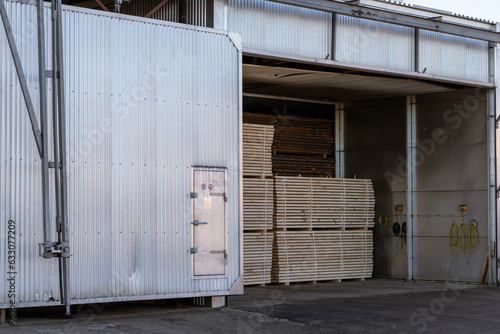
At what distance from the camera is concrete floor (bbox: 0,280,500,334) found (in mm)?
10578

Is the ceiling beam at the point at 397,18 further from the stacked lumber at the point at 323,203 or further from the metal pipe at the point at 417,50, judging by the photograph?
the stacked lumber at the point at 323,203

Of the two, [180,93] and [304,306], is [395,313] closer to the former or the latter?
[304,306]

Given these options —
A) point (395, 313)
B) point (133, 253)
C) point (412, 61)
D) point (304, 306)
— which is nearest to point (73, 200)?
point (133, 253)

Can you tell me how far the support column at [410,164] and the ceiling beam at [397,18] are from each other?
2435 mm

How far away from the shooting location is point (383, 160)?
1884 cm

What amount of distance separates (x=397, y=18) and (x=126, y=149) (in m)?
6.37

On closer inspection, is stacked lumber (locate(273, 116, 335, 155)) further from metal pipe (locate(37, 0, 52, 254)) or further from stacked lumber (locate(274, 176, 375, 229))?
metal pipe (locate(37, 0, 52, 254))

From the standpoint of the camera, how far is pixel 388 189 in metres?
18.8

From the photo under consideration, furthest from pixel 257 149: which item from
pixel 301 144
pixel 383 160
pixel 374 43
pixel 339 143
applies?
pixel 383 160

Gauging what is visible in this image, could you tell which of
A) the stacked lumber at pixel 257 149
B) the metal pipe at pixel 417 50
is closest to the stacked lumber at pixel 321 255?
the stacked lumber at pixel 257 149

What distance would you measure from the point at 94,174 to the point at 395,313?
5166 mm

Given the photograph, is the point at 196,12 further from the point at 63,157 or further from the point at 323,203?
the point at 323,203

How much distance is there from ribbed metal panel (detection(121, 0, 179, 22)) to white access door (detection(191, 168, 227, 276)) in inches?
115

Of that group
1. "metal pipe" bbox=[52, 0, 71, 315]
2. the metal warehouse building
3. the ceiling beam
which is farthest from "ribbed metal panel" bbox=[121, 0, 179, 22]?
"metal pipe" bbox=[52, 0, 71, 315]
